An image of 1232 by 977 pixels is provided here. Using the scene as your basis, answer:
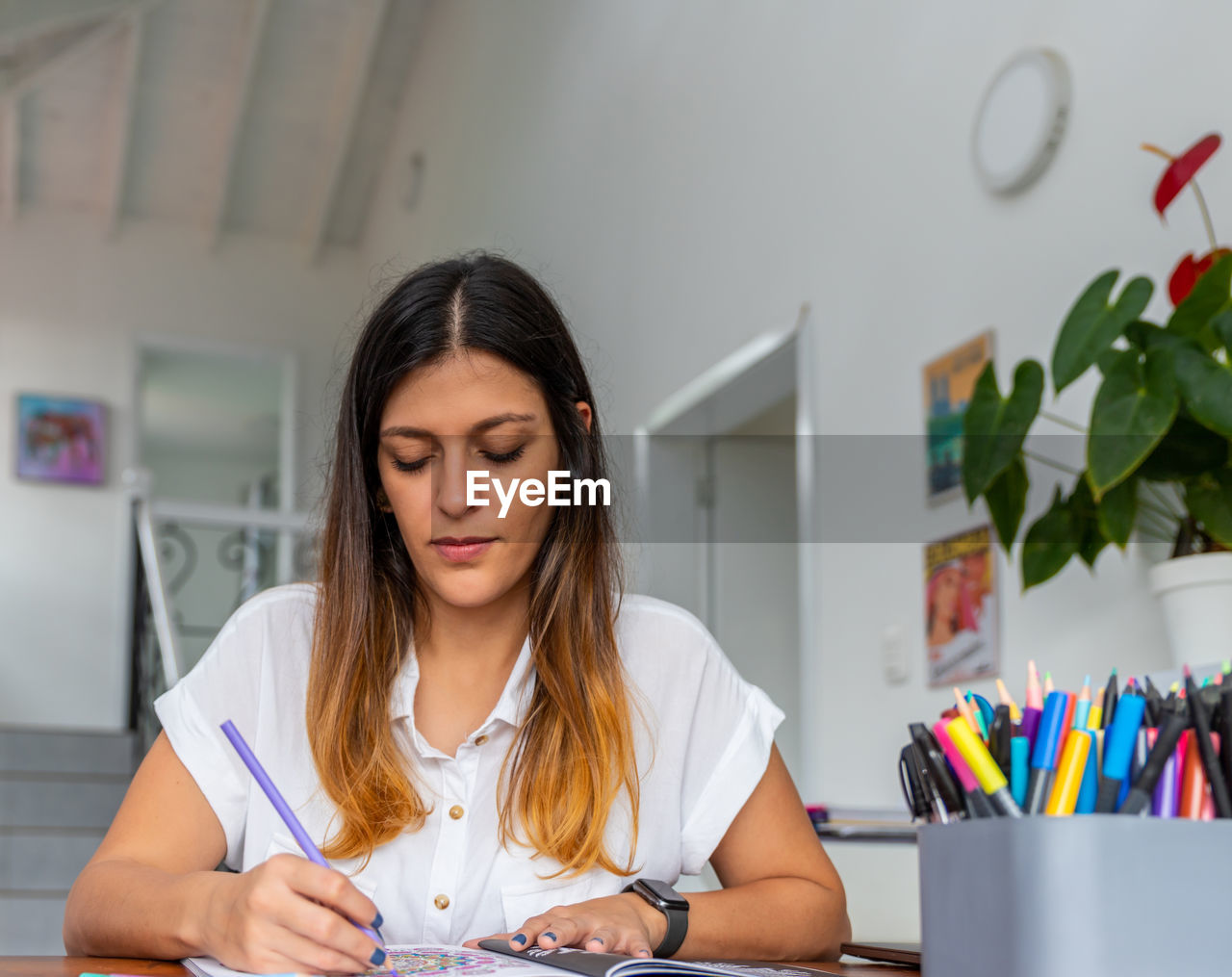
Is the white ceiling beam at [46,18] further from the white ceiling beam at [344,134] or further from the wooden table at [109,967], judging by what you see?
the wooden table at [109,967]

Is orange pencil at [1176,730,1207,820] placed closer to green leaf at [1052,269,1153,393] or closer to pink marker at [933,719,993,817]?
pink marker at [933,719,993,817]

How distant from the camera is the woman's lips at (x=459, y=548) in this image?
3.76ft

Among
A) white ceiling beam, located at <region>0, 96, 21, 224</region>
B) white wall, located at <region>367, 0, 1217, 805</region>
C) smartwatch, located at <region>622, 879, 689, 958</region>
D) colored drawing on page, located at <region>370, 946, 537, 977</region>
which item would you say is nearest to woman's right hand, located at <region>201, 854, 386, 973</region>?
colored drawing on page, located at <region>370, 946, 537, 977</region>

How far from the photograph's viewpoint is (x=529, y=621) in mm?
1291

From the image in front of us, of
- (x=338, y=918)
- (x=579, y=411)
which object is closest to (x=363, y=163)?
(x=579, y=411)

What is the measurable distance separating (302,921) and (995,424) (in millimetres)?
1477

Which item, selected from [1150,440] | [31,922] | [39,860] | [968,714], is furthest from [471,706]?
[39,860]

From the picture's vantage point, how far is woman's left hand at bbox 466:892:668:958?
32.3 inches

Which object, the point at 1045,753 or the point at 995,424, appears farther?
the point at 995,424

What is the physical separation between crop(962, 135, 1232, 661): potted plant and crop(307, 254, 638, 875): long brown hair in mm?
729

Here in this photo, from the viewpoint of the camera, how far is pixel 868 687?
2887 mm

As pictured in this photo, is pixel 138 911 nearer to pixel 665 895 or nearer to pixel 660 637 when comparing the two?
pixel 665 895

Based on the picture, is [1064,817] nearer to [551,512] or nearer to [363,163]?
[551,512]

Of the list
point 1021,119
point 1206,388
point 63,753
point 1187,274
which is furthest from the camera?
point 63,753
